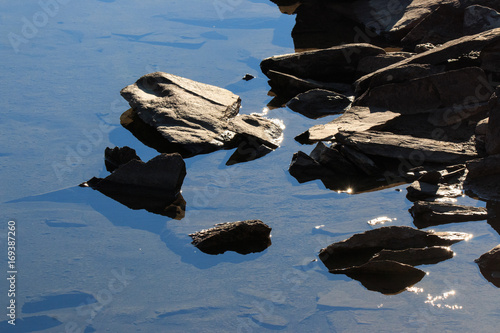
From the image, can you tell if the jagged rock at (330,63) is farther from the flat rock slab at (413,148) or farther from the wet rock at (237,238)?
Answer: the wet rock at (237,238)

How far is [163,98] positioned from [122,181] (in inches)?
62.2

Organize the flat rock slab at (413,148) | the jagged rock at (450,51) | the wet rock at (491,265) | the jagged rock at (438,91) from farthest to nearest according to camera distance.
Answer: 1. the jagged rock at (450,51)
2. the jagged rock at (438,91)
3. the flat rock slab at (413,148)
4. the wet rock at (491,265)

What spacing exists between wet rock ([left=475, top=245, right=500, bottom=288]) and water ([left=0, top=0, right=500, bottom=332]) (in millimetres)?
59

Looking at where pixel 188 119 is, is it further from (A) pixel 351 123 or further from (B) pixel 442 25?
(B) pixel 442 25

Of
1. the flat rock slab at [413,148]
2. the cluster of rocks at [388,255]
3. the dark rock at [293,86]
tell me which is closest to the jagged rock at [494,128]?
the flat rock slab at [413,148]

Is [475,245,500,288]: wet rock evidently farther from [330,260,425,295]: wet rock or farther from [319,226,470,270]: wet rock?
[330,260,425,295]: wet rock

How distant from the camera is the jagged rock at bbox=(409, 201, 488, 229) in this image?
4.73 meters

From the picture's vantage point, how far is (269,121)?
6.52m

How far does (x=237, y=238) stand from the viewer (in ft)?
15.1

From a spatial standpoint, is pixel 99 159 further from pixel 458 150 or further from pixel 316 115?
pixel 458 150

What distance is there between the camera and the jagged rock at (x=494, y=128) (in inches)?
200

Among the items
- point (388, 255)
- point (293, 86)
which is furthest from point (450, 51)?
point (388, 255)

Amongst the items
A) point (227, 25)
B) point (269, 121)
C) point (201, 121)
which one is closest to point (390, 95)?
point (269, 121)
